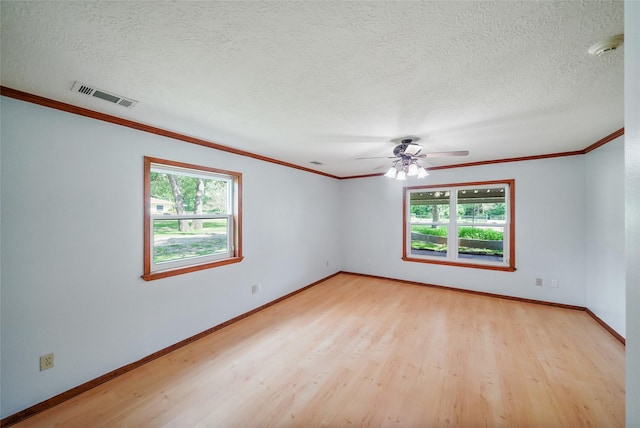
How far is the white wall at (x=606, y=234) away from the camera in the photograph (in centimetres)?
267

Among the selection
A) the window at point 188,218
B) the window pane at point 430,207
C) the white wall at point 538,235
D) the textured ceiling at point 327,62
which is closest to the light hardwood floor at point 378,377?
the white wall at point 538,235

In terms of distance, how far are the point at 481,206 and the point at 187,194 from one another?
479cm

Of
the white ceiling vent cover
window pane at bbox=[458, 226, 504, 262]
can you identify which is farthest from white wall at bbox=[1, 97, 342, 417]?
window pane at bbox=[458, 226, 504, 262]

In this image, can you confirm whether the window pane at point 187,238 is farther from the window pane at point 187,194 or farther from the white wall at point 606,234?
the white wall at point 606,234

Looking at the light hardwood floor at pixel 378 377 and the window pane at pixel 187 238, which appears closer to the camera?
the light hardwood floor at pixel 378 377

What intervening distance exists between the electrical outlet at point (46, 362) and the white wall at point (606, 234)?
549 centimetres

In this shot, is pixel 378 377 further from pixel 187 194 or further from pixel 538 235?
pixel 538 235

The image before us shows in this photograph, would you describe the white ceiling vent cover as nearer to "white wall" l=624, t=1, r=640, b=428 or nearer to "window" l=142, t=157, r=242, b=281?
"window" l=142, t=157, r=242, b=281

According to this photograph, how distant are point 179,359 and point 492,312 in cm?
413

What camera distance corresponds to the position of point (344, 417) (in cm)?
170

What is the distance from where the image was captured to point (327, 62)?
53.9 inches

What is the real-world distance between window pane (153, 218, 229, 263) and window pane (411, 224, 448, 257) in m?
3.71

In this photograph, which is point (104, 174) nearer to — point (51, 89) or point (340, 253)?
point (51, 89)

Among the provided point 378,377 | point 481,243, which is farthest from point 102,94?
point 481,243
